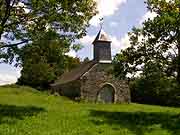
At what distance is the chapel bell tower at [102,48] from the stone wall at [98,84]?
108 centimetres

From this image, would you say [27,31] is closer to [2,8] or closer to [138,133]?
[2,8]

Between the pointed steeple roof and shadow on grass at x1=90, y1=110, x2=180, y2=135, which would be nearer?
shadow on grass at x1=90, y1=110, x2=180, y2=135

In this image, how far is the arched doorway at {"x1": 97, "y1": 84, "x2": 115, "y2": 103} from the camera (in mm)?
57094

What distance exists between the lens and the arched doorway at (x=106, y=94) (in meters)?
57.1

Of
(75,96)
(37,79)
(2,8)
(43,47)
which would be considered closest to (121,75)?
(43,47)

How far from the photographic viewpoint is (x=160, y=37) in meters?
30.4

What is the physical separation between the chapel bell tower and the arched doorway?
13.2ft

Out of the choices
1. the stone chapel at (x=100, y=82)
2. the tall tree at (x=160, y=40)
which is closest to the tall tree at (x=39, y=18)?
the tall tree at (x=160, y=40)

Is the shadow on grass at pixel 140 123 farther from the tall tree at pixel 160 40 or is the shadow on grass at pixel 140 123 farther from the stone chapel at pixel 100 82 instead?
the stone chapel at pixel 100 82

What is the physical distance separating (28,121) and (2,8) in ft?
34.2

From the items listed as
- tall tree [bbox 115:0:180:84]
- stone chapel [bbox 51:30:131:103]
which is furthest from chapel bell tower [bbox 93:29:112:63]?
tall tree [bbox 115:0:180:84]

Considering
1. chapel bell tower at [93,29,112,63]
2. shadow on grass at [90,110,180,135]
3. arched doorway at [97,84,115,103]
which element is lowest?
shadow on grass at [90,110,180,135]

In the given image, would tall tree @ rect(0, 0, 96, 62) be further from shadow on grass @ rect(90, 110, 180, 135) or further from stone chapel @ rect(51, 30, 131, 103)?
stone chapel @ rect(51, 30, 131, 103)

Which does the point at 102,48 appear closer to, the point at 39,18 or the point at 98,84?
the point at 98,84
